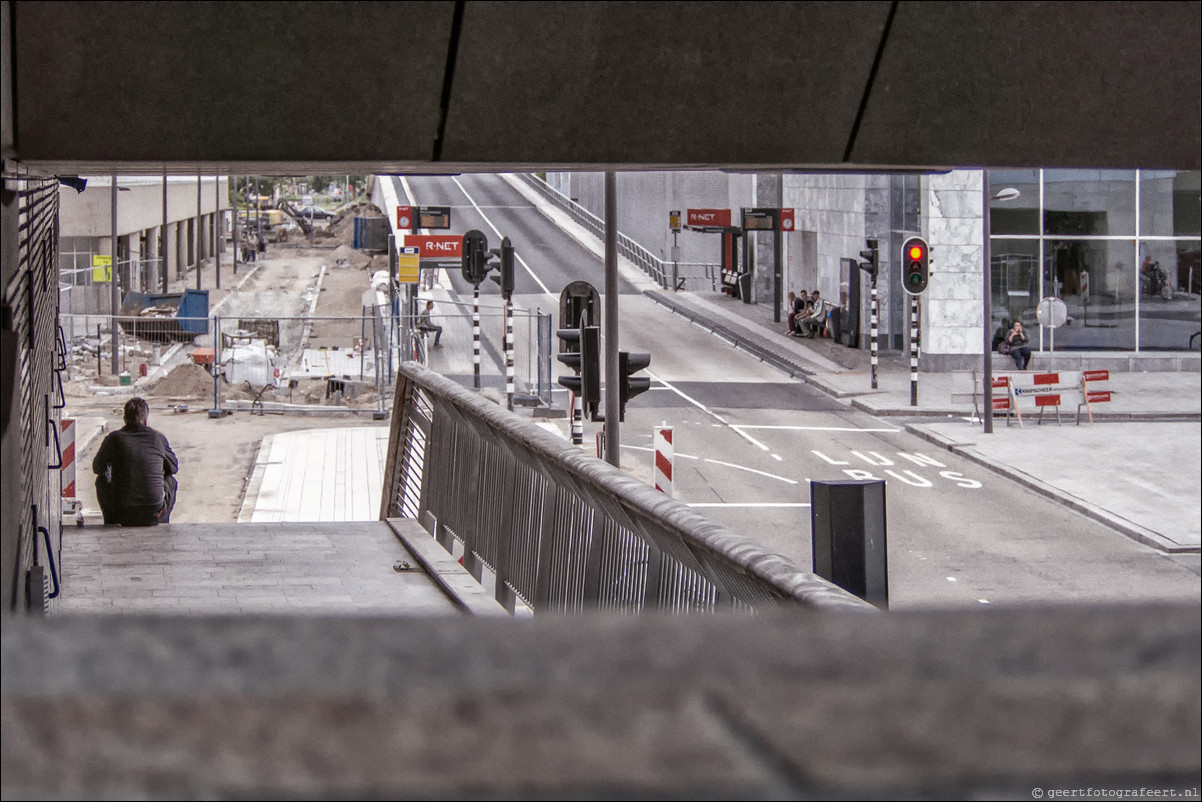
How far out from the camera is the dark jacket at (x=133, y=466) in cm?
1061

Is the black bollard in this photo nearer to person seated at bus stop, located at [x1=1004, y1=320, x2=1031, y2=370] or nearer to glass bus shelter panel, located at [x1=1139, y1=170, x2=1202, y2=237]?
person seated at bus stop, located at [x1=1004, y1=320, x2=1031, y2=370]

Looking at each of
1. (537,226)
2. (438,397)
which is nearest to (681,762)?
(438,397)

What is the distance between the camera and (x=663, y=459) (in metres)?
14.5

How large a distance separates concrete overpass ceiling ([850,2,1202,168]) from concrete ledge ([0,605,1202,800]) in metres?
3.33

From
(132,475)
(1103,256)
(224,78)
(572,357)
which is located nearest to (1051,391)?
(1103,256)

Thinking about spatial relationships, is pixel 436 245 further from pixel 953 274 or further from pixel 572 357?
pixel 572 357

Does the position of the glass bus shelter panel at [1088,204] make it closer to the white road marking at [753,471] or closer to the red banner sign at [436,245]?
Answer: the red banner sign at [436,245]

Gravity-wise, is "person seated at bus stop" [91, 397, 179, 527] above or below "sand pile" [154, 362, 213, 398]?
below

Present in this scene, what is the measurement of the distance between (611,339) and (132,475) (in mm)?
5776

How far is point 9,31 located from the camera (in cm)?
347

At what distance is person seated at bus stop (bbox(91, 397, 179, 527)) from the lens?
1063cm

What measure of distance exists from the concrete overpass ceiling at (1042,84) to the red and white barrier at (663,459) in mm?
10316

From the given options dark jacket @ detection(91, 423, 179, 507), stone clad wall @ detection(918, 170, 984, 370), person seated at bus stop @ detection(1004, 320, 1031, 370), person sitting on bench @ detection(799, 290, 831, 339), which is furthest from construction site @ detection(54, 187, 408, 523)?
person seated at bus stop @ detection(1004, 320, 1031, 370)

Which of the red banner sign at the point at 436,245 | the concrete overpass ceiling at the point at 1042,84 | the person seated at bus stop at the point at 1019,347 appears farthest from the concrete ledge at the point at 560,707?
the red banner sign at the point at 436,245
